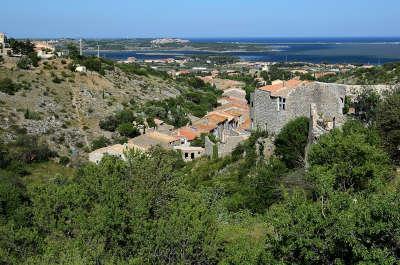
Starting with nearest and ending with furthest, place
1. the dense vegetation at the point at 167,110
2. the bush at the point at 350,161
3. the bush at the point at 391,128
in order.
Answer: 1. the bush at the point at 350,161
2. the bush at the point at 391,128
3. the dense vegetation at the point at 167,110

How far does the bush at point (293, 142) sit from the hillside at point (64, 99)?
1310 inches

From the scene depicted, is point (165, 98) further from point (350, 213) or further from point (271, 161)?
point (350, 213)

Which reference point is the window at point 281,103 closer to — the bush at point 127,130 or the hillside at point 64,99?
the hillside at point 64,99

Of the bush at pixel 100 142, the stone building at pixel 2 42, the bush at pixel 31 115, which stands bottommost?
the bush at pixel 100 142

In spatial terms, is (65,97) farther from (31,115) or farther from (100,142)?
(100,142)

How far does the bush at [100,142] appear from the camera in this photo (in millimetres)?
55294

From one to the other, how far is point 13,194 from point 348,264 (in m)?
23.0

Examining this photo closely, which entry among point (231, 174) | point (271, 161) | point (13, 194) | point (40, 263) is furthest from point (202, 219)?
point (13, 194)

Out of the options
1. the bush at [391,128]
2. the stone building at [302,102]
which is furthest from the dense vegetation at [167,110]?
the bush at [391,128]

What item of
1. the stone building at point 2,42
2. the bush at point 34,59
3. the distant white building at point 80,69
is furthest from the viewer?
the stone building at point 2,42

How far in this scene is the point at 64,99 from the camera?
6788 cm

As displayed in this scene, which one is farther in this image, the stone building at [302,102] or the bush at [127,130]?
the bush at [127,130]

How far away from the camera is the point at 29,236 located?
15.4m

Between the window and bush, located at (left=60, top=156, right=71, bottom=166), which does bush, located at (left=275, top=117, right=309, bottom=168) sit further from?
bush, located at (left=60, top=156, right=71, bottom=166)
